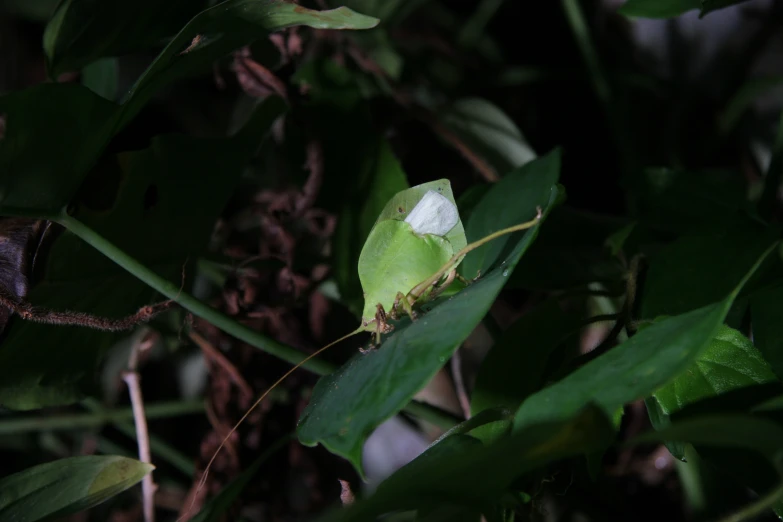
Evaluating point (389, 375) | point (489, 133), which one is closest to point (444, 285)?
point (389, 375)

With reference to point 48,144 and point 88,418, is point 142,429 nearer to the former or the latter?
point 88,418

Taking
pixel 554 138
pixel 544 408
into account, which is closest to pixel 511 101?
pixel 554 138

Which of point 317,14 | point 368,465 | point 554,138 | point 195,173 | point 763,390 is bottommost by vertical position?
point 368,465

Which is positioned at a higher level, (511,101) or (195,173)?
(195,173)

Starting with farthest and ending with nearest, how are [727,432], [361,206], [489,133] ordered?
[489,133] → [361,206] → [727,432]

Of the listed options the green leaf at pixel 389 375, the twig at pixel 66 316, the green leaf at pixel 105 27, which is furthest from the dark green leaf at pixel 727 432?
the green leaf at pixel 105 27

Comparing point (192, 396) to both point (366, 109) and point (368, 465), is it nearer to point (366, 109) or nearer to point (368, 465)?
point (368, 465)

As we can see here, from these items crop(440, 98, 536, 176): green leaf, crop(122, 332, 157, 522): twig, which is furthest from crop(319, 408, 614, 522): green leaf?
crop(440, 98, 536, 176): green leaf

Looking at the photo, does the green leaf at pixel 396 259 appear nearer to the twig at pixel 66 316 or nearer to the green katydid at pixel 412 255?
the green katydid at pixel 412 255

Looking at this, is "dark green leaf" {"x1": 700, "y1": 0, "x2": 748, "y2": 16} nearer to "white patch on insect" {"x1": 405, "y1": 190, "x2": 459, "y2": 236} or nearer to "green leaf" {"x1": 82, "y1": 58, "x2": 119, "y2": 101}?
"white patch on insect" {"x1": 405, "y1": 190, "x2": 459, "y2": 236}
